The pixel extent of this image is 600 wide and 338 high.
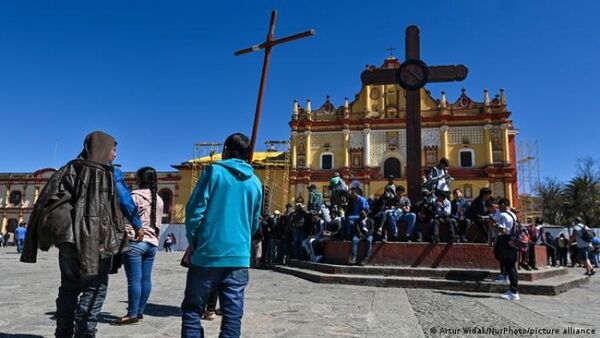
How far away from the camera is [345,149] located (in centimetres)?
3631

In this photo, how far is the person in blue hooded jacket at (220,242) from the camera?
2598 millimetres

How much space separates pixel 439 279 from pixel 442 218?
139 cm

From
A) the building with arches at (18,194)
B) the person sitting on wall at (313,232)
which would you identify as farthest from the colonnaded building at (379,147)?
the person sitting on wall at (313,232)

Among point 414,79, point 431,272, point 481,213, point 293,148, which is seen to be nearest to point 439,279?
point 431,272

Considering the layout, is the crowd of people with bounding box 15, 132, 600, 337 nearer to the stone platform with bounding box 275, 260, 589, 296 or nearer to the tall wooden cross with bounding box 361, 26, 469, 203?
the stone platform with bounding box 275, 260, 589, 296

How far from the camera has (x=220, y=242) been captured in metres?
2.69

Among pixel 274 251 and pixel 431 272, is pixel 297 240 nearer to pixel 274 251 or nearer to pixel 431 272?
pixel 274 251

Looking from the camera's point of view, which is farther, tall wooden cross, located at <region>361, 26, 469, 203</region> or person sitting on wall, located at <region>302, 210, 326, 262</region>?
person sitting on wall, located at <region>302, 210, 326, 262</region>

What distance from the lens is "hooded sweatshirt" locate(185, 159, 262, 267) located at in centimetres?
267

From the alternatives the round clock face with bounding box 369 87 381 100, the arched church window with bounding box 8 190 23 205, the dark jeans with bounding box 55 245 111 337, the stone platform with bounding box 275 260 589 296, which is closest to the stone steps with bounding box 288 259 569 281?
the stone platform with bounding box 275 260 589 296

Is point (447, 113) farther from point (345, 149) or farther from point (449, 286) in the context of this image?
point (449, 286)

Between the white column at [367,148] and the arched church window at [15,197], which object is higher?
the white column at [367,148]

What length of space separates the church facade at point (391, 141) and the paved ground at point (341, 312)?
28.1m

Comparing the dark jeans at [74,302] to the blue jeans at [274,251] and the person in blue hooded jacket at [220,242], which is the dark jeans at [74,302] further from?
the blue jeans at [274,251]
